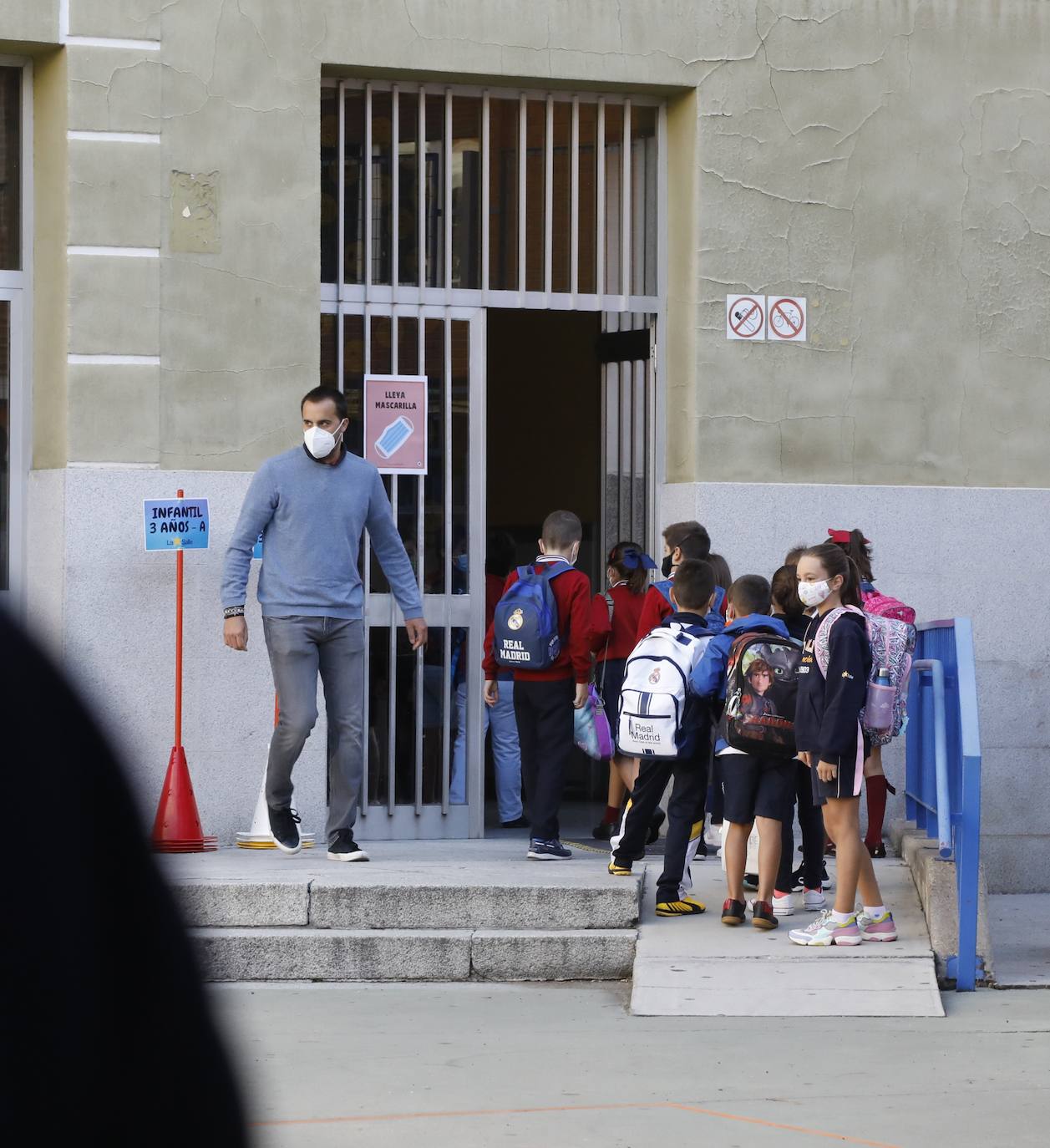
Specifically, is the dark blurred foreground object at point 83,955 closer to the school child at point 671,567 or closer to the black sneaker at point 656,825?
the school child at point 671,567

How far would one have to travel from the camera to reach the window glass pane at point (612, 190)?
10062 mm

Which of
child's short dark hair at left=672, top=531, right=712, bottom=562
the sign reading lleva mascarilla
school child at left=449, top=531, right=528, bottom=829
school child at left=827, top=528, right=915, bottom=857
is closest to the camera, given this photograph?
school child at left=827, top=528, right=915, bottom=857

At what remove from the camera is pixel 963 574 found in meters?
10.1

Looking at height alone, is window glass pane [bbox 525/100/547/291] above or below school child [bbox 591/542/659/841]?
above

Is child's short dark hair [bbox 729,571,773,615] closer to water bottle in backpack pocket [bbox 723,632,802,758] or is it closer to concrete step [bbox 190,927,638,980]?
water bottle in backpack pocket [bbox 723,632,802,758]

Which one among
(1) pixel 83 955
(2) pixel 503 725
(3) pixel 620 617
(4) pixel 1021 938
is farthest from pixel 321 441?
(1) pixel 83 955

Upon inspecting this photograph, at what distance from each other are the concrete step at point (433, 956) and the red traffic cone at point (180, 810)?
130 centimetres

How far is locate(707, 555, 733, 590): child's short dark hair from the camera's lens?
8727 millimetres

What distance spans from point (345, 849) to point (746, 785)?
1.87 metres

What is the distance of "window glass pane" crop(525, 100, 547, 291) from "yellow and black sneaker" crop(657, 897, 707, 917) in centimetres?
360

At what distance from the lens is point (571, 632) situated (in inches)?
328

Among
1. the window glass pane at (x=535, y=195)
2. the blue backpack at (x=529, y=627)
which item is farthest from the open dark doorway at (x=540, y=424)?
the blue backpack at (x=529, y=627)

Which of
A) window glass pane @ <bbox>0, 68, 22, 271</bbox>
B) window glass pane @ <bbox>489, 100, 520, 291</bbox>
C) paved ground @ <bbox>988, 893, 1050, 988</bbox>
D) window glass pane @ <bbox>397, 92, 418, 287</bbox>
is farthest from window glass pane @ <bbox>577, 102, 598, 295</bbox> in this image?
paved ground @ <bbox>988, 893, 1050, 988</bbox>

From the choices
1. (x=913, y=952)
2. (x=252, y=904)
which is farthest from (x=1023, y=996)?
(x=252, y=904)
